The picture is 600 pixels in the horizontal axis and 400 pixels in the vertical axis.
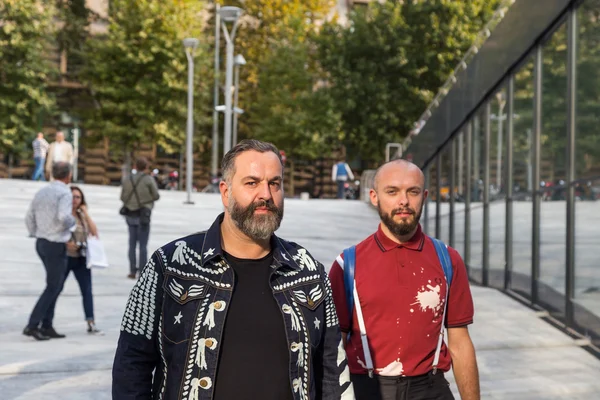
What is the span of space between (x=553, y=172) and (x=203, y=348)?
8.24 metres

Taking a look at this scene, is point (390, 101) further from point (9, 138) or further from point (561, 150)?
point (561, 150)

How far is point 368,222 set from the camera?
25000mm

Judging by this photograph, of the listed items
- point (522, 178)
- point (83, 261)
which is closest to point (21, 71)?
point (522, 178)

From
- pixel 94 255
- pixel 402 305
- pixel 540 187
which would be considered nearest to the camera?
pixel 402 305

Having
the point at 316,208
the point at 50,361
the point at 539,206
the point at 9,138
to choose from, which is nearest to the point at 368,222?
the point at 316,208

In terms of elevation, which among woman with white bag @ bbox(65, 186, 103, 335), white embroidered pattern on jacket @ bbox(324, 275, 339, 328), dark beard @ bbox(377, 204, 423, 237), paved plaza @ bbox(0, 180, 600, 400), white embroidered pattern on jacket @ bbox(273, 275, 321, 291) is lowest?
paved plaza @ bbox(0, 180, 600, 400)

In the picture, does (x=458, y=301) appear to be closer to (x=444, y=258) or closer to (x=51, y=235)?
(x=444, y=258)

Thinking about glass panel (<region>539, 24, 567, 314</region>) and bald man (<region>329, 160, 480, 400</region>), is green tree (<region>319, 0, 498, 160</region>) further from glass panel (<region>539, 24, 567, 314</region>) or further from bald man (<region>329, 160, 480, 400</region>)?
bald man (<region>329, 160, 480, 400</region>)

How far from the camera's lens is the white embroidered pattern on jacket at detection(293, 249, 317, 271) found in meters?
3.07

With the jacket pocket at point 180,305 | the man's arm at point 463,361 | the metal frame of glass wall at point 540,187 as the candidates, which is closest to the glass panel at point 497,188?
the metal frame of glass wall at point 540,187

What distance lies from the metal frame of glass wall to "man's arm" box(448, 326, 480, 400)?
5185mm

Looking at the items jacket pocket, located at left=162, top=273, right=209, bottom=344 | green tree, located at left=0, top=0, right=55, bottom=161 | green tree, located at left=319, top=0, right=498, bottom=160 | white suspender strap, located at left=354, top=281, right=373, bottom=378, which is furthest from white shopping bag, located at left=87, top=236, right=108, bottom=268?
green tree, located at left=0, top=0, right=55, bottom=161

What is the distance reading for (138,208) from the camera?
13523mm

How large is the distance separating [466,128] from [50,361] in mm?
8825
